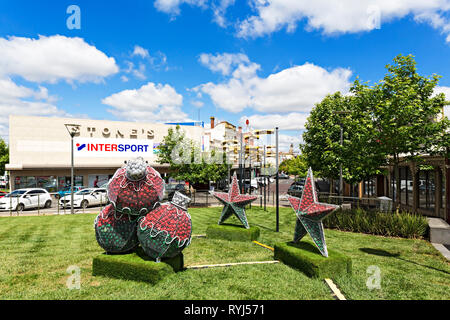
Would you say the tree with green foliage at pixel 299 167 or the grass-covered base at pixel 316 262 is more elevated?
the tree with green foliage at pixel 299 167

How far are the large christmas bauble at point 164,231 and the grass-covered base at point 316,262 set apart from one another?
2.97 m

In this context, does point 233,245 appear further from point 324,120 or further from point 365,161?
point 324,120

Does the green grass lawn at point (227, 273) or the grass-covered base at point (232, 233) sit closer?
the green grass lawn at point (227, 273)

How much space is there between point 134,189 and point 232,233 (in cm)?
562

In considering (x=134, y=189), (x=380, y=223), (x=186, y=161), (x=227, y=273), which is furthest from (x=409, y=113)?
(x=186, y=161)

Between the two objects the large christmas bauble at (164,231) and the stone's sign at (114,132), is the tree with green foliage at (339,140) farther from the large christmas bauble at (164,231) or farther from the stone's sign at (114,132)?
the stone's sign at (114,132)

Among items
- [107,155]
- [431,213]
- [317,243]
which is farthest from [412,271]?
[107,155]

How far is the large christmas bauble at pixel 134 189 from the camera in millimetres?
6629

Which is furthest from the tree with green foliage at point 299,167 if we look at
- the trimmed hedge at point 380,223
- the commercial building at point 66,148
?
the commercial building at point 66,148

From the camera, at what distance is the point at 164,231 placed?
6.57 metres

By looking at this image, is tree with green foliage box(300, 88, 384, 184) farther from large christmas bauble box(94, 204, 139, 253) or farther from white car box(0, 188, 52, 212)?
white car box(0, 188, 52, 212)

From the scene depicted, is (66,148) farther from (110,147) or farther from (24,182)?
(24,182)

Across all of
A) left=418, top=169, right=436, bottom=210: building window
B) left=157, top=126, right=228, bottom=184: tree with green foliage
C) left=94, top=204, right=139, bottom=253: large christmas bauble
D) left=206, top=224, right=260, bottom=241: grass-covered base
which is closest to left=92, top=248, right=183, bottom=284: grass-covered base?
left=94, top=204, right=139, bottom=253: large christmas bauble
